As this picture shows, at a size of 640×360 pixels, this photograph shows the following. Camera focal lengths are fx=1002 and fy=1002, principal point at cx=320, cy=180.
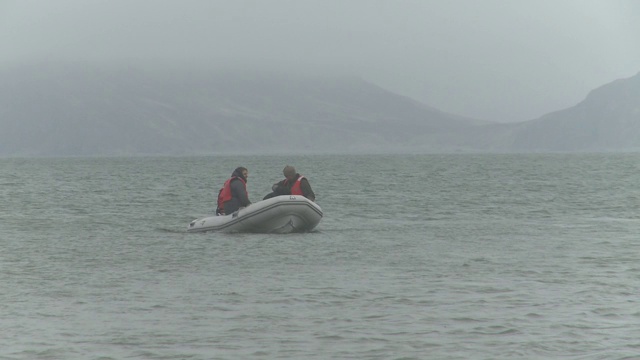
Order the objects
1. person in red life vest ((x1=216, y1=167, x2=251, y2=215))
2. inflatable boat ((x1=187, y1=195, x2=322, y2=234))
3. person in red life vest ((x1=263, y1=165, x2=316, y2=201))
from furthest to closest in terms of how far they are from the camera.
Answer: person in red life vest ((x1=263, y1=165, x2=316, y2=201))
person in red life vest ((x1=216, y1=167, x2=251, y2=215))
inflatable boat ((x1=187, y1=195, x2=322, y2=234))

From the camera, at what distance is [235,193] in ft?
91.3

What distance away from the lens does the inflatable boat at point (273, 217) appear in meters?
27.3

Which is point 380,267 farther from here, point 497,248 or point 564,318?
point 564,318

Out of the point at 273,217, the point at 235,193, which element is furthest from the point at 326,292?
the point at 235,193

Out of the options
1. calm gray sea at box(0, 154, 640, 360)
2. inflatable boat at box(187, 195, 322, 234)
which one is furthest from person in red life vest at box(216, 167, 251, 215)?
calm gray sea at box(0, 154, 640, 360)

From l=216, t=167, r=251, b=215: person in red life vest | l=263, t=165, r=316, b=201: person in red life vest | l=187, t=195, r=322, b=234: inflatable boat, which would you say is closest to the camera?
l=187, t=195, r=322, b=234: inflatable boat

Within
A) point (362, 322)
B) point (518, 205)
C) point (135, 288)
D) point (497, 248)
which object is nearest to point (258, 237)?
point (497, 248)

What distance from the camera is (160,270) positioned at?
20.2 meters

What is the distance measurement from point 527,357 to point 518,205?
3376 centimetres

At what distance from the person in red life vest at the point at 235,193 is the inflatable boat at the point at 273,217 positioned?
26cm

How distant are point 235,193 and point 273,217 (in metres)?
1.30

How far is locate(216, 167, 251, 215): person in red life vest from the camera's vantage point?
27.7 m

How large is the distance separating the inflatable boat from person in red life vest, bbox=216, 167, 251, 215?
10.1 inches

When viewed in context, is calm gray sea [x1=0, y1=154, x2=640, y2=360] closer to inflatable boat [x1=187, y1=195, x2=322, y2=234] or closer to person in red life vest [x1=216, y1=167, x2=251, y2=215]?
inflatable boat [x1=187, y1=195, x2=322, y2=234]
